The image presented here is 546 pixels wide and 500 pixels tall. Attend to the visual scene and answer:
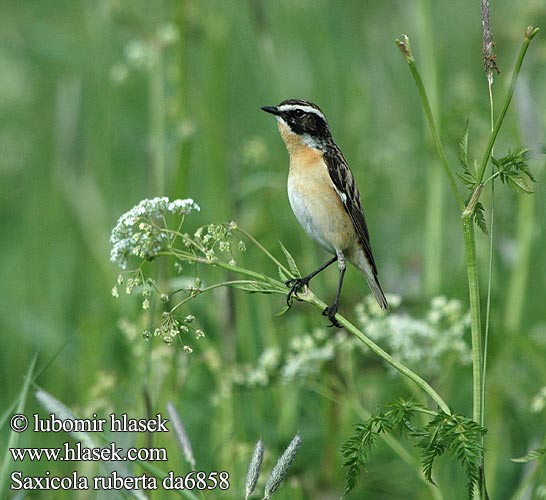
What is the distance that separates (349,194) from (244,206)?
1.84m

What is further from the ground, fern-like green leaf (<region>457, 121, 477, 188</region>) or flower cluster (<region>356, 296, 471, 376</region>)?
flower cluster (<region>356, 296, 471, 376</region>)

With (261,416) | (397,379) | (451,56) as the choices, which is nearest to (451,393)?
(397,379)

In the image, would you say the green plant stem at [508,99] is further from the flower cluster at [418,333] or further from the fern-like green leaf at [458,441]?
the flower cluster at [418,333]

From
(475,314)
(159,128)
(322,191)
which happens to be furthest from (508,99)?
(159,128)

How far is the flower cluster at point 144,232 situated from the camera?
2553 mm

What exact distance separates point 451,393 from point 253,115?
3.46 meters

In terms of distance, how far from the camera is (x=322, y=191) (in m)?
4.04

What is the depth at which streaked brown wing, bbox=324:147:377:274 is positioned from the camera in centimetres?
405

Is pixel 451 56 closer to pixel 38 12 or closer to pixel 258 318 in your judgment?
pixel 38 12

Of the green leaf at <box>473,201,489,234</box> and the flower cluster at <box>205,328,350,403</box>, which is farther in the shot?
the flower cluster at <box>205,328,350,403</box>

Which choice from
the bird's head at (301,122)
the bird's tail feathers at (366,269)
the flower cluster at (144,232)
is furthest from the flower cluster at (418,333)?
the flower cluster at (144,232)

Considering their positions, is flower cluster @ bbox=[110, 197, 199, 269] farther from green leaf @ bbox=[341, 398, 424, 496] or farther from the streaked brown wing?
the streaked brown wing

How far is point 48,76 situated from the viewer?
840cm

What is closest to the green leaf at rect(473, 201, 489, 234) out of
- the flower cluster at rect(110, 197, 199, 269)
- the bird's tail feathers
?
the flower cluster at rect(110, 197, 199, 269)
